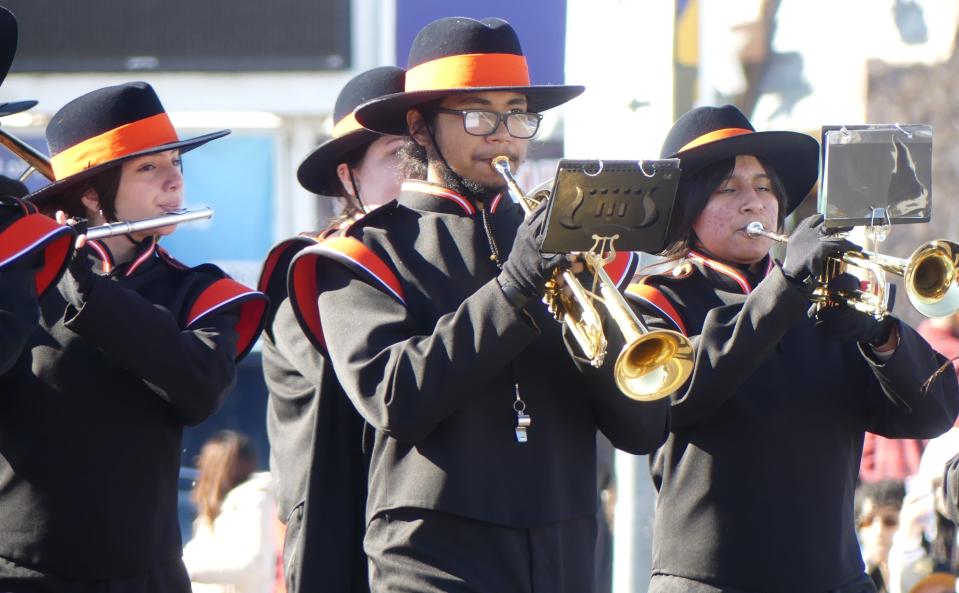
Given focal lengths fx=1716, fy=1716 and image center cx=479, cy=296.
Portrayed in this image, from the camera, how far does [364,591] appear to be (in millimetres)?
4176

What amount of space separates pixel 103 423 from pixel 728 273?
1755 mm

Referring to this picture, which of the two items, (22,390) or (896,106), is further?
(896,106)

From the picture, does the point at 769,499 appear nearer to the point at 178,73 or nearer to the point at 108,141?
the point at 108,141

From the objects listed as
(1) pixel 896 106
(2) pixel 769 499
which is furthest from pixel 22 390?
(1) pixel 896 106

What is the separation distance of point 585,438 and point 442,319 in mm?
477

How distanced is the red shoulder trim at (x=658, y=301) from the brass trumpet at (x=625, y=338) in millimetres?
758

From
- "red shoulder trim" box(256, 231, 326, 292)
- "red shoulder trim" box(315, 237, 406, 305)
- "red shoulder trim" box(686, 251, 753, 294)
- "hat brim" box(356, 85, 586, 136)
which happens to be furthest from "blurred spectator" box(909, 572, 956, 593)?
"red shoulder trim" box(315, 237, 406, 305)

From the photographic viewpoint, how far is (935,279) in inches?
172

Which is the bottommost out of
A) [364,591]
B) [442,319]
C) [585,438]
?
[364,591]

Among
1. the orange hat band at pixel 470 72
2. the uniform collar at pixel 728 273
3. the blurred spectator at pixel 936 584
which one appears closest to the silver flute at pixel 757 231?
the uniform collar at pixel 728 273

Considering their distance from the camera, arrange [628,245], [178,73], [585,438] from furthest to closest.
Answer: [178,73] → [585,438] → [628,245]

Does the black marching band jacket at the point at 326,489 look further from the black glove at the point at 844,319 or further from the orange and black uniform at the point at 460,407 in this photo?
the black glove at the point at 844,319

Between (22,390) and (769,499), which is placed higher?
(22,390)

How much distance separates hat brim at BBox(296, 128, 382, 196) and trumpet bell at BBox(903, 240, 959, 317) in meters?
1.91
